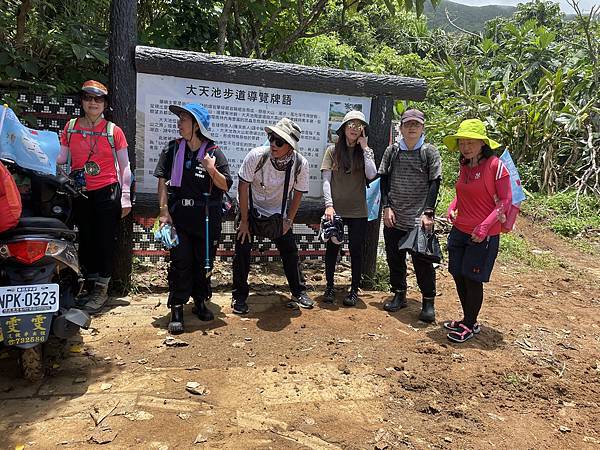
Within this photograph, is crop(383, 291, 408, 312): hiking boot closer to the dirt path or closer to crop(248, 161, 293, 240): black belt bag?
the dirt path

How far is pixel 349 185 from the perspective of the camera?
4.76 metres

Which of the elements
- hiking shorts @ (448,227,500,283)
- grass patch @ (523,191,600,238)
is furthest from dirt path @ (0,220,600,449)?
grass patch @ (523,191,600,238)

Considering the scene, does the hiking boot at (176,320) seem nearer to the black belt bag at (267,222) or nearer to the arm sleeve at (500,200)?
the black belt bag at (267,222)

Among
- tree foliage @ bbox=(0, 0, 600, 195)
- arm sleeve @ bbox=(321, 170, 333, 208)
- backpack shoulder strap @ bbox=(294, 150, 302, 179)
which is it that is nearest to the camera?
backpack shoulder strap @ bbox=(294, 150, 302, 179)

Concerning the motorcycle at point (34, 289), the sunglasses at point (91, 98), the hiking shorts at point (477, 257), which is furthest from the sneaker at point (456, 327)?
the sunglasses at point (91, 98)

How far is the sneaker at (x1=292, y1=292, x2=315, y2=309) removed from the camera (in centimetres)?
470

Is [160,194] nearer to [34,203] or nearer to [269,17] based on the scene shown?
[34,203]

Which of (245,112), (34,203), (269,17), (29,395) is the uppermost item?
(269,17)

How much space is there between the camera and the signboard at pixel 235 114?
15.0 ft

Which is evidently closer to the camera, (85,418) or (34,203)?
(85,418)

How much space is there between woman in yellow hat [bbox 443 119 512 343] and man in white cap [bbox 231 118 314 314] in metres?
1.31

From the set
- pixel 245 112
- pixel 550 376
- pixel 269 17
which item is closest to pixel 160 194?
pixel 245 112

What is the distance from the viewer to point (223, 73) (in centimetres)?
467

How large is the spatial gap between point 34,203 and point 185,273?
120 cm
